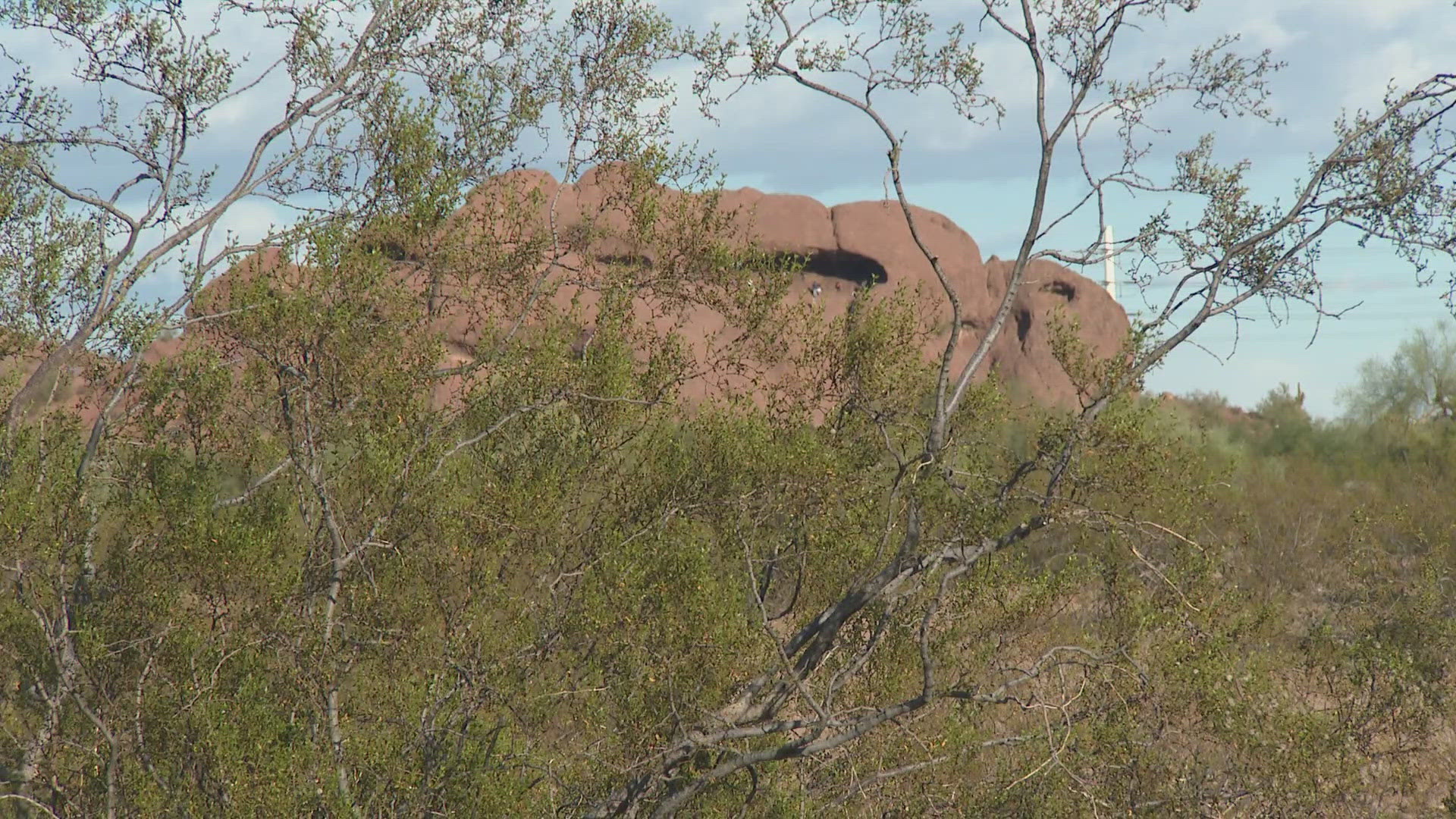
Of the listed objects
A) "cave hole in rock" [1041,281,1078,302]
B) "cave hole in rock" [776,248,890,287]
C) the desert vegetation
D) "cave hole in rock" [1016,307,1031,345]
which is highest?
"cave hole in rock" [776,248,890,287]

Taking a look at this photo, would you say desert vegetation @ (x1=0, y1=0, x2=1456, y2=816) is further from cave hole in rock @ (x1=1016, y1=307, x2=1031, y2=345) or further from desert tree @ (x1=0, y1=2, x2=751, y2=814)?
cave hole in rock @ (x1=1016, y1=307, x2=1031, y2=345)

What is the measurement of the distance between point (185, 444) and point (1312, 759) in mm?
8025

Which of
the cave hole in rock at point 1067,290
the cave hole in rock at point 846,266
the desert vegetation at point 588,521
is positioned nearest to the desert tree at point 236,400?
the desert vegetation at point 588,521

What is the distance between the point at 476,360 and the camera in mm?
9188

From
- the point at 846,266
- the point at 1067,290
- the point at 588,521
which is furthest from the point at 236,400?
the point at 1067,290

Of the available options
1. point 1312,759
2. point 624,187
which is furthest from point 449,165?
point 1312,759

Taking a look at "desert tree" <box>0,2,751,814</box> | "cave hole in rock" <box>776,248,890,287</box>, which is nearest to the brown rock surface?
"cave hole in rock" <box>776,248,890,287</box>

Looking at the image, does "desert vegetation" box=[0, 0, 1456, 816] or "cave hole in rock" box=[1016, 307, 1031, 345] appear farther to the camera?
"cave hole in rock" box=[1016, 307, 1031, 345]

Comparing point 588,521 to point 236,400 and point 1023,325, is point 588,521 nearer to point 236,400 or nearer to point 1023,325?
point 236,400

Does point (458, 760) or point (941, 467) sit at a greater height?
point (941, 467)

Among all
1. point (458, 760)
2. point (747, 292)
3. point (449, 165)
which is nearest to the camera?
point (458, 760)

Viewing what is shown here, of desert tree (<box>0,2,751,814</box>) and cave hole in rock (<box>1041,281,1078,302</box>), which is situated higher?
cave hole in rock (<box>1041,281,1078,302</box>)

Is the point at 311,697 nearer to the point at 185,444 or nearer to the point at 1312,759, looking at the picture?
the point at 185,444

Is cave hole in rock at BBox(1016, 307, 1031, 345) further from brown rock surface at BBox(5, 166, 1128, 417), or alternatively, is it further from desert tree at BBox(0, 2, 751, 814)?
desert tree at BBox(0, 2, 751, 814)
